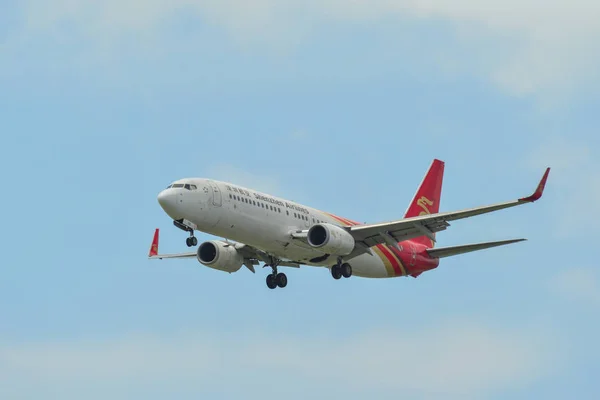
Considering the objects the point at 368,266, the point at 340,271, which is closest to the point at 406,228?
the point at 340,271

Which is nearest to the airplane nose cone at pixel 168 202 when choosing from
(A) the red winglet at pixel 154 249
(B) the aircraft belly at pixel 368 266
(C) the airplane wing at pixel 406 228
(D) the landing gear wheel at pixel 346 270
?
(C) the airplane wing at pixel 406 228

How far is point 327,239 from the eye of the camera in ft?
213

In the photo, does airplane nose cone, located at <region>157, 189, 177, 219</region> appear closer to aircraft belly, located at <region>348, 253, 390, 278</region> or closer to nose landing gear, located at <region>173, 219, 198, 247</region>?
nose landing gear, located at <region>173, 219, 198, 247</region>

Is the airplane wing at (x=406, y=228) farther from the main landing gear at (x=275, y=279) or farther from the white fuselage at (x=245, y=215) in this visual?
the main landing gear at (x=275, y=279)

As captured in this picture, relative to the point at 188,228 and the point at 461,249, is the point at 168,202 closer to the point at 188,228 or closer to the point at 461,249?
the point at 188,228

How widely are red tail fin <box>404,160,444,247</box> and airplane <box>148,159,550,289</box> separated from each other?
353 cm

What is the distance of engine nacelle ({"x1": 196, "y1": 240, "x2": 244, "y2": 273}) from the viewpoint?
69.2 m

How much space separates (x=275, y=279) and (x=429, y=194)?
14821mm

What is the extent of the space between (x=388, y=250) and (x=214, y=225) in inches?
550

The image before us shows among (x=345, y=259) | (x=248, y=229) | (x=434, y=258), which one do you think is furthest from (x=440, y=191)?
(x=248, y=229)

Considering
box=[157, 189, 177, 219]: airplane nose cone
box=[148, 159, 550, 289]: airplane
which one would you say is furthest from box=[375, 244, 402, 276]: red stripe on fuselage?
box=[157, 189, 177, 219]: airplane nose cone

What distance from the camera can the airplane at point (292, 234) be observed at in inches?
2446

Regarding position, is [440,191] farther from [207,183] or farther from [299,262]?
[207,183]

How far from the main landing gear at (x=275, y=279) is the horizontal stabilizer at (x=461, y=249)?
914 centimetres
